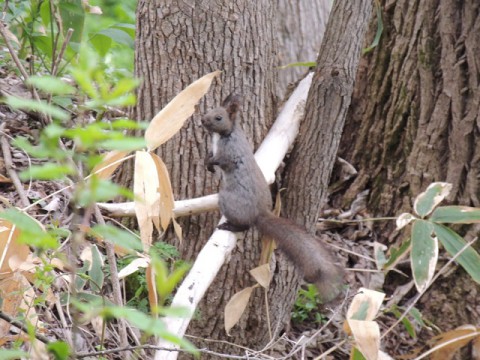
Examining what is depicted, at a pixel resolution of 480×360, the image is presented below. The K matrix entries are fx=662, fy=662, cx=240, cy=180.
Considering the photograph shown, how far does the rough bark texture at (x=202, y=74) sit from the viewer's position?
3.35 metres

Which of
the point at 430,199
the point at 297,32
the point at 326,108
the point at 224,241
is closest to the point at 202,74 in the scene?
the point at 326,108

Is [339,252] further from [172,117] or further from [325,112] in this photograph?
[172,117]

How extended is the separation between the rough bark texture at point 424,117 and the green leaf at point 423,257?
40.8 inches

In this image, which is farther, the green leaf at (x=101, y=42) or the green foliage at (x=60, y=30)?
the green leaf at (x=101, y=42)

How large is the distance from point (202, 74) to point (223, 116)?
0.82ft

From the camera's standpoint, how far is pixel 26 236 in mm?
1045

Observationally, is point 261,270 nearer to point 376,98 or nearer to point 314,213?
point 314,213

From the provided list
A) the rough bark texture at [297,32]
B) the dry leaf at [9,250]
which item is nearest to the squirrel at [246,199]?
the dry leaf at [9,250]

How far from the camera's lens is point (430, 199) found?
3.09 metres

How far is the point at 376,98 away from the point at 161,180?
221cm

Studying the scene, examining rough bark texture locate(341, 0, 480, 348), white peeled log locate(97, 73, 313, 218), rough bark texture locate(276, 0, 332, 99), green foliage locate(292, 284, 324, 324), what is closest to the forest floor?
green foliage locate(292, 284, 324, 324)

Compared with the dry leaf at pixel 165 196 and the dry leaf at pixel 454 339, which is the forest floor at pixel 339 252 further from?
the dry leaf at pixel 165 196

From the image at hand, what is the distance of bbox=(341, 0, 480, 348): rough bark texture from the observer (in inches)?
153

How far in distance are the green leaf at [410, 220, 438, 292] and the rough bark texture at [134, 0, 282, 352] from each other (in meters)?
0.90
